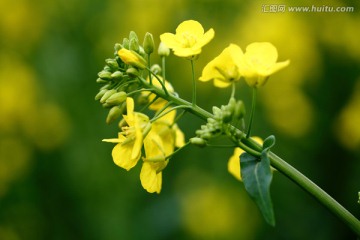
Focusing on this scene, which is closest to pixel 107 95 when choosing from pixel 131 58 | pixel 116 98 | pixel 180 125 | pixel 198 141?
pixel 116 98

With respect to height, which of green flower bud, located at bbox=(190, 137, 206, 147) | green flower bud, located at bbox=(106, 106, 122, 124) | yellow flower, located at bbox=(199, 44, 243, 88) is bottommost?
green flower bud, located at bbox=(190, 137, 206, 147)

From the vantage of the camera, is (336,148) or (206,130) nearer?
(206,130)

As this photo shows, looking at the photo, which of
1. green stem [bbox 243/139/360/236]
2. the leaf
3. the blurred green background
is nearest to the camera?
the leaf

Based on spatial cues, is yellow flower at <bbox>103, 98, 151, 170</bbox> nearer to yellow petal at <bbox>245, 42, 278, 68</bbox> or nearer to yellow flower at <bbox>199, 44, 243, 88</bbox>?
yellow flower at <bbox>199, 44, 243, 88</bbox>

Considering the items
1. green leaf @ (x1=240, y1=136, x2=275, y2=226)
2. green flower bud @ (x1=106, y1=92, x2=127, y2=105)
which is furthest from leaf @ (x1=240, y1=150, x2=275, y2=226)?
green flower bud @ (x1=106, y1=92, x2=127, y2=105)

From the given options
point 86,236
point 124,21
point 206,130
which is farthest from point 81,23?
point 206,130

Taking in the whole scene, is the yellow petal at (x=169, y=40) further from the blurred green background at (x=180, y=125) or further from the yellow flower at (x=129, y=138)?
the blurred green background at (x=180, y=125)

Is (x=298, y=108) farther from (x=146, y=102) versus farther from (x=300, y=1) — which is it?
(x=146, y=102)
